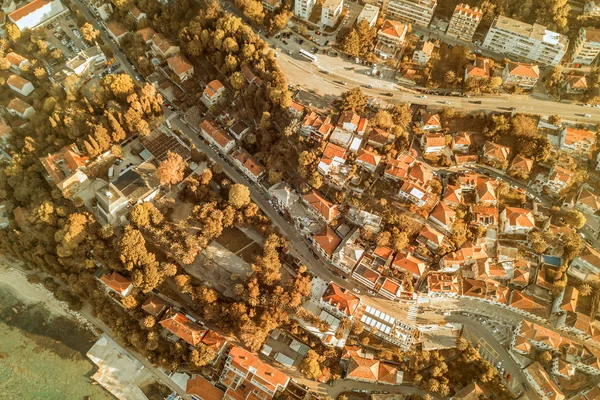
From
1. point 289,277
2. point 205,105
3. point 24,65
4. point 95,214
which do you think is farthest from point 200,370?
point 24,65

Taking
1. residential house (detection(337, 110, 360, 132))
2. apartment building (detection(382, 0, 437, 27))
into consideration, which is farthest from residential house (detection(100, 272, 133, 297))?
apartment building (detection(382, 0, 437, 27))

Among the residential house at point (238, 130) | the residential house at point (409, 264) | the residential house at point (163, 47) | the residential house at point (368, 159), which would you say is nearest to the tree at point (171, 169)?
the residential house at point (238, 130)

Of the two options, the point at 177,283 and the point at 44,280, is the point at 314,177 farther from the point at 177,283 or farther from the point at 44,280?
the point at 44,280

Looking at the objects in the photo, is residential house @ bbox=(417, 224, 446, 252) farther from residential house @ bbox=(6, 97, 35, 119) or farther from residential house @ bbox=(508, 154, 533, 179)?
residential house @ bbox=(6, 97, 35, 119)

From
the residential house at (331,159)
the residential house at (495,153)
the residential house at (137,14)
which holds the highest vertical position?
the residential house at (137,14)

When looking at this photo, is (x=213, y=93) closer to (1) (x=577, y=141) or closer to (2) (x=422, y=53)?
(2) (x=422, y=53)

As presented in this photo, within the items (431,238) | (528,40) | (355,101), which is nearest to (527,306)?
(431,238)

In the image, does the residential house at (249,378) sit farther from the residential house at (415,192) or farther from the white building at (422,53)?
the white building at (422,53)

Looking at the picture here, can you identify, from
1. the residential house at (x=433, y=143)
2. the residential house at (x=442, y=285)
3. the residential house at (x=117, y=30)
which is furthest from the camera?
the residential house at (x=117, y=30)
